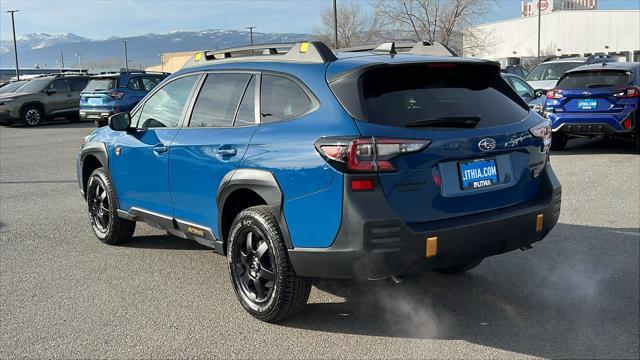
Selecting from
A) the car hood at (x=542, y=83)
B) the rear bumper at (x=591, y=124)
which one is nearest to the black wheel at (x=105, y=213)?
the rear bumper at (x=591, y=124)

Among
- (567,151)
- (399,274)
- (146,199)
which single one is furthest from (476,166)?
(567,151)

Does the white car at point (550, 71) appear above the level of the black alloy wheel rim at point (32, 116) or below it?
above

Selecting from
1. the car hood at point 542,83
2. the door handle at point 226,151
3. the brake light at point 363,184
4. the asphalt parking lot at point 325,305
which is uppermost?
the door handle at point 226,151

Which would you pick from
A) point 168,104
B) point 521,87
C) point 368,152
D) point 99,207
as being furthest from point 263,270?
point 521,87

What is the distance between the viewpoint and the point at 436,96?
3.70m

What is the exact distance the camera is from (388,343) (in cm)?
369

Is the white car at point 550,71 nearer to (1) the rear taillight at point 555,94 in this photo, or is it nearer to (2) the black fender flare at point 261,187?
(1) the rear taillight at point 555,94

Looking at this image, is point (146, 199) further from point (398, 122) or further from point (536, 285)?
point (536, 285)

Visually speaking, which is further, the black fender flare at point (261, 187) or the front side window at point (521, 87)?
the front side window at point (521, 87)

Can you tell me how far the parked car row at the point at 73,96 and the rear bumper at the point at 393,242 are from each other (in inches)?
640

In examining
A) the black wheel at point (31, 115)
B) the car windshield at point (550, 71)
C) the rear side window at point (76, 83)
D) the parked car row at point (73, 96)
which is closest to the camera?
the car windshield at point (550, 71)

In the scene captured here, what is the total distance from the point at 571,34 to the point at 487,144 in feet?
305

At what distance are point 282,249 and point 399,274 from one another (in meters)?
0.73

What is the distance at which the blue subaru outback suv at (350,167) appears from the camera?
3.35 metres
